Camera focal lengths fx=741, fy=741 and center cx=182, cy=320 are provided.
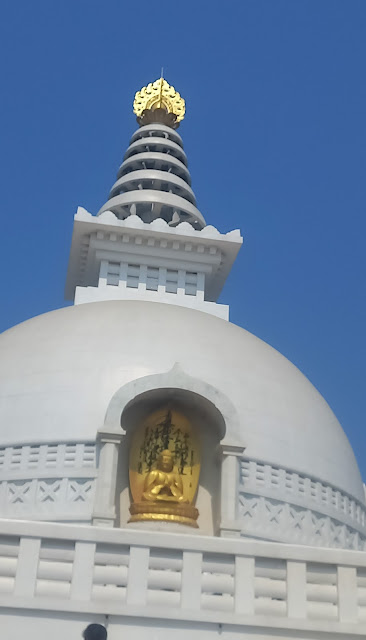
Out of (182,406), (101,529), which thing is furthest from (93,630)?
(182,406)

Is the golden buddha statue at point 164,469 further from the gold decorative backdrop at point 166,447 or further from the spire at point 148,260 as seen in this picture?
the spire at point 148,260

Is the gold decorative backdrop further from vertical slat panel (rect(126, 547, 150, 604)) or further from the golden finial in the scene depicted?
the golden finial

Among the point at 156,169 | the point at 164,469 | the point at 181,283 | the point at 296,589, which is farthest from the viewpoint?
the point at 156,169

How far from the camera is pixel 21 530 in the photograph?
6.56m

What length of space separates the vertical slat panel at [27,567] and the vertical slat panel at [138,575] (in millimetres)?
828

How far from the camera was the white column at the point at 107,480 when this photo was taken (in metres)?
11.9

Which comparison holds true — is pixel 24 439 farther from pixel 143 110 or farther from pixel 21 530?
pixel 143 110

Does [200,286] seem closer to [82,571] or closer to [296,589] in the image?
[296,589]

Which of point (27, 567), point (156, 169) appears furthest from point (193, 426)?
point (156, 169)

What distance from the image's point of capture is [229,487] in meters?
12.5

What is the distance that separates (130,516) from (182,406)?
2185mm

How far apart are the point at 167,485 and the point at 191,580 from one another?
6.33m

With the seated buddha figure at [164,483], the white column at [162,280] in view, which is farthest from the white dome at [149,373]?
the white column at [162,280]

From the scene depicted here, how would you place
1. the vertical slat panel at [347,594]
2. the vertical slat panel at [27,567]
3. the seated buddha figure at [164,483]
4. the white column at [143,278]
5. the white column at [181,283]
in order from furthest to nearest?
the white column at [181,283] → the white column at [143,278] → the seated buddha figure at [164,483] → the vertical slat panel at [347,594] → the vertical slat panel at [27,567]
